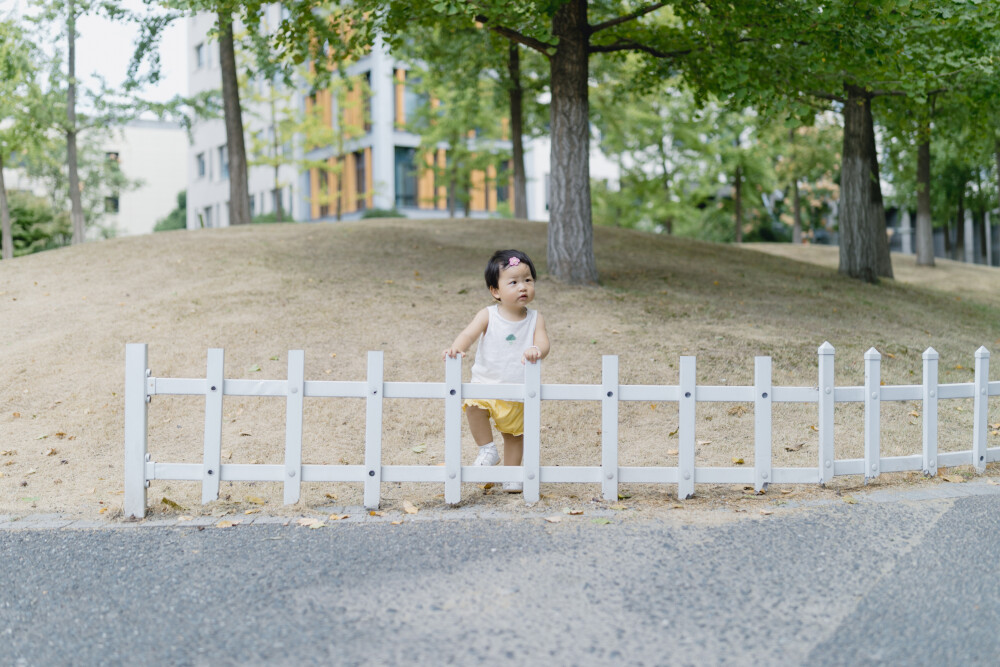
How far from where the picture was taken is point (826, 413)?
5.92 m

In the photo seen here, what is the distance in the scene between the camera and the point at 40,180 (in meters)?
48.4

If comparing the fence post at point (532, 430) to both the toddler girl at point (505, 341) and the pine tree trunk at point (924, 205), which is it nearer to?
the toddler girl at point (505, 341)

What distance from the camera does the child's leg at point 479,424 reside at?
19.5ft

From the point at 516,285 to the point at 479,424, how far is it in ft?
3.01

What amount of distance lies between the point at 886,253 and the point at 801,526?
16481 millimetres

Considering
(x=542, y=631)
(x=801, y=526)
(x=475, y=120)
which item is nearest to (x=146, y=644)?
(x=542, y=631)

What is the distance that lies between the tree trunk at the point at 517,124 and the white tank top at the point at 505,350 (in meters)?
16.3

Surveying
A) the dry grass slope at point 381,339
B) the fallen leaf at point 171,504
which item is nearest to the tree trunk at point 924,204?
the dry grass slope at point 381,339

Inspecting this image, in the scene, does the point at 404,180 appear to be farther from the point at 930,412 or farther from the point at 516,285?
the point at 930,412

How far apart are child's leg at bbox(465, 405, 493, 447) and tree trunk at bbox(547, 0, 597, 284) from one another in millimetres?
7179

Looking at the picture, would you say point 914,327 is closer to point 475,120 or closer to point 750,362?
point 750,362

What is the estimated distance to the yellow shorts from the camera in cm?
584

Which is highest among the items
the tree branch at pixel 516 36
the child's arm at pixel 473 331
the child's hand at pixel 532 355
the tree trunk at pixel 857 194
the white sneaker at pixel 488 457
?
the tree branch at pixel 516 36

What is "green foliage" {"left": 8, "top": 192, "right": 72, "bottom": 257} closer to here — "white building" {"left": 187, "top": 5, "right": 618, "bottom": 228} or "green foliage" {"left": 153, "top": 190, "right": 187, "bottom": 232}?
"white building" {"left": 187, "top": 5, "right": 618, "bottom": 228}
